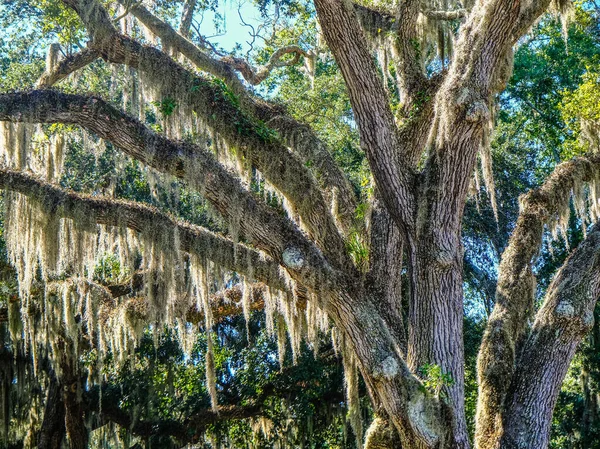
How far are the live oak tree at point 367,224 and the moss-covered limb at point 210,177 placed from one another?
1 cm

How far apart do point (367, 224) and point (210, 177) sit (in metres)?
1.56

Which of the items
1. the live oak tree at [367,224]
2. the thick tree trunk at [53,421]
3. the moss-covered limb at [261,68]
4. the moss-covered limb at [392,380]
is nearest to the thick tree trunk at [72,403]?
the thick tree trunk at [53,421]

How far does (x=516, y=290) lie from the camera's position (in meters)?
6.38

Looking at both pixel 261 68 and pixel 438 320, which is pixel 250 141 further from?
pixel 261 68

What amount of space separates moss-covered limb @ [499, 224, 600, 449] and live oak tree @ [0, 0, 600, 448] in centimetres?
1

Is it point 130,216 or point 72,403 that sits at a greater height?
point 130,216

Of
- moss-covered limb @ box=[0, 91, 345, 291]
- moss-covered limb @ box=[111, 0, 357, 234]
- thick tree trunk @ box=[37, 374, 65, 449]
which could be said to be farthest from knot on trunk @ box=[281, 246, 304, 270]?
thick tree trunk @ box=[37, 374, 65, 449]

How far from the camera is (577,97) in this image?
961 centimetres

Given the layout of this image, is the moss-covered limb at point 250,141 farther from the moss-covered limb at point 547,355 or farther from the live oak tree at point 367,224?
the moss-covered limb at point 547,355

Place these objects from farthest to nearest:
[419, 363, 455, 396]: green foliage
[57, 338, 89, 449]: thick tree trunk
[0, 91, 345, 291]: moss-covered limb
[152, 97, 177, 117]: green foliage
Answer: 1. [57, 338, 89, 449]: thick tree trunk
2. [152, 97, 177, 117]: green foliage
3. [0, 91, 345, 291]: moss-covered limb
4. [419, 363, 455, 396]: green foliage

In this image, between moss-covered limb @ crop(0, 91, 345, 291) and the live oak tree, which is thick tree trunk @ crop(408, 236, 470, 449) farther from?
moss-covered limb @ crop(0, 91, 345, 291)

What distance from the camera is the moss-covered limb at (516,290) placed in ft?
19.7

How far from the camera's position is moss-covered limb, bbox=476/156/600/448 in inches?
237

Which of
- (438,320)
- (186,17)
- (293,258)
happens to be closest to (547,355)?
(438,320)
